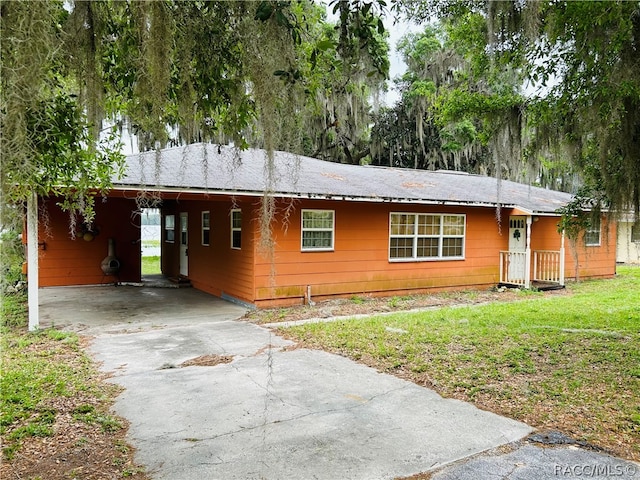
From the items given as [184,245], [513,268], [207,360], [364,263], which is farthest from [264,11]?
[513,268]

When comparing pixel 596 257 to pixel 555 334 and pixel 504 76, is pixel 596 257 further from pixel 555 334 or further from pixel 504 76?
pixel 504 76

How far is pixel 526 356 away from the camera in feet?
17.9

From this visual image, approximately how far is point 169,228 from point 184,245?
5.16 feet

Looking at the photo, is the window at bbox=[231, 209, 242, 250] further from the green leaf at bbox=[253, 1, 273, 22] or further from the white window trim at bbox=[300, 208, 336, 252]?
the green leaf at bbox=[253, 1, 273, 22]

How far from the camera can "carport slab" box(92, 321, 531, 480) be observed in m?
3.01

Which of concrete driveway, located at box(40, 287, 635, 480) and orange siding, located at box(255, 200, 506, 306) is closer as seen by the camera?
concrete driveway, located at box(40, 287, 635, 480)

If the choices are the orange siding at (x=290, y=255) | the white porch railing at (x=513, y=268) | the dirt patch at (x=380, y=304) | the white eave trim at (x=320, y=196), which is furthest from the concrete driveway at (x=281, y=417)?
the white porch railing at (x=513, y=268)

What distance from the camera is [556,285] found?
12.5 meters

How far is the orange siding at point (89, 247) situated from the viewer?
1146 cm

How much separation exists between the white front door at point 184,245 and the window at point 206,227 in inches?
48.6

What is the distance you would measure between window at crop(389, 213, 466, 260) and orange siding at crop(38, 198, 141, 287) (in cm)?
632

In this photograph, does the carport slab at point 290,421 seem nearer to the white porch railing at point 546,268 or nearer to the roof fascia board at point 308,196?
the roof fascia board at point 308,196

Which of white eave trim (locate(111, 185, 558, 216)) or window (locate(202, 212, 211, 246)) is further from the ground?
white eave trim (locate(111, 185, 558, 216))

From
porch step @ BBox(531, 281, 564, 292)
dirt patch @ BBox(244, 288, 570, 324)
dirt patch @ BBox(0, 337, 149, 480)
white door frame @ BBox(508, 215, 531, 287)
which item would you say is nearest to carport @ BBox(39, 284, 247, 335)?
dirt patch @ BBox(244, 288, 570, 324)
